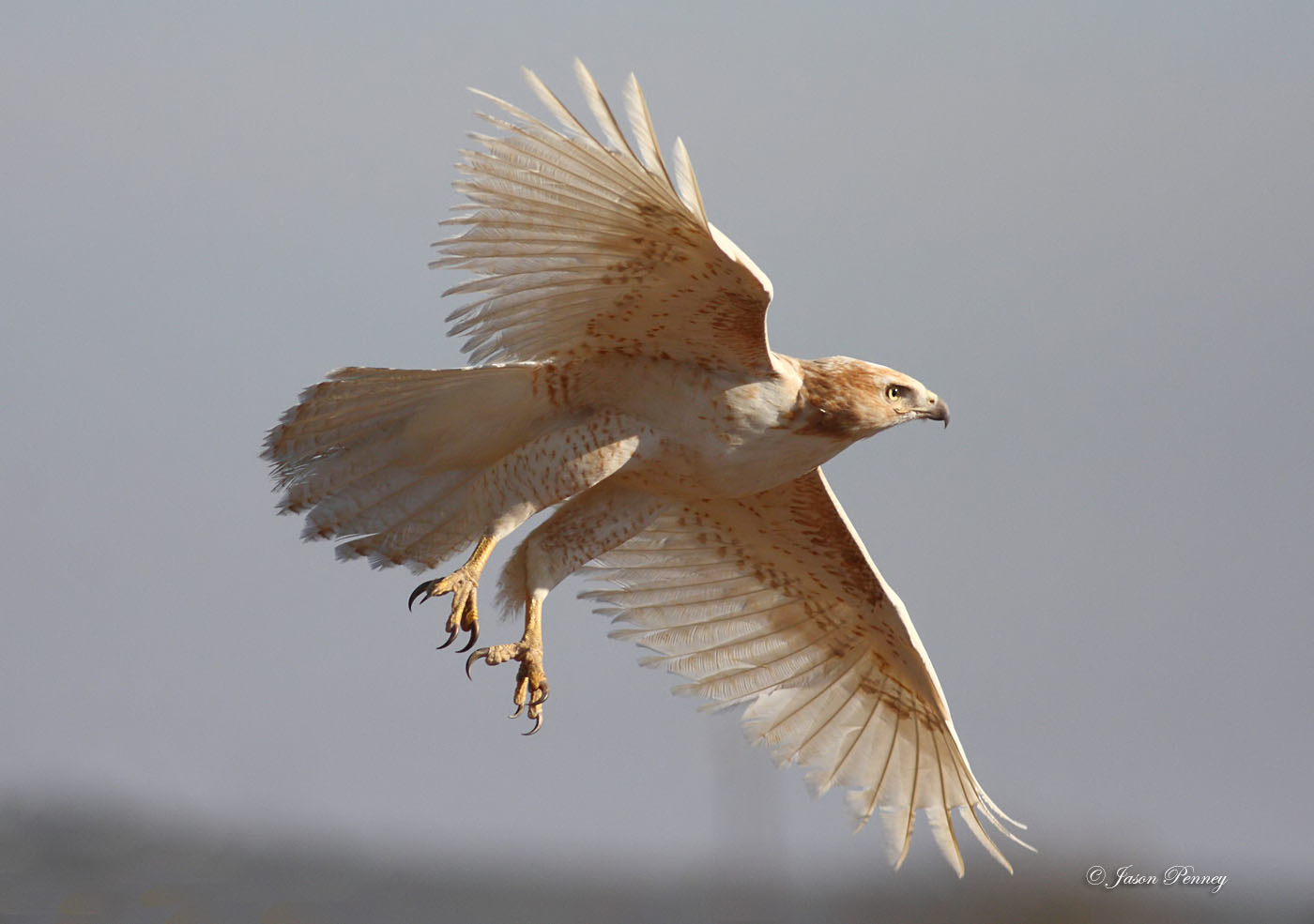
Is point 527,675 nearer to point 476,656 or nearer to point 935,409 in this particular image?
point 476,656

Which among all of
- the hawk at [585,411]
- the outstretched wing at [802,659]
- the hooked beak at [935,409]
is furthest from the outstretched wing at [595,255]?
the outstretched wing at [802,659]

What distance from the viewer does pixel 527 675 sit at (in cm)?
1024

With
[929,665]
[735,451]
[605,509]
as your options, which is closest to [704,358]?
[735,451]

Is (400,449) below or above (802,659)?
above

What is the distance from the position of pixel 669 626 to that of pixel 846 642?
1.18 meters

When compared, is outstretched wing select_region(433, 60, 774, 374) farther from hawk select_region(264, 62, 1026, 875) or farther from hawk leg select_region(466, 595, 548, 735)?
hawk leg select_region(466, 595, 548, 735)

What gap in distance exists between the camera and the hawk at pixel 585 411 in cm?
924

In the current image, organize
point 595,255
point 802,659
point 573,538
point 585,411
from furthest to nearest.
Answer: point 802,659
point 573,538
point 585,411
point 595,255

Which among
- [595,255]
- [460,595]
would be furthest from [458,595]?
[595,255]

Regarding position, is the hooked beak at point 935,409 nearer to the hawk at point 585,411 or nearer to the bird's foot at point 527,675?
the hawk at point 585,411

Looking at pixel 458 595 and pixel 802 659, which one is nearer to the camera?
pixel 458 595

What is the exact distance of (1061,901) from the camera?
206 ft

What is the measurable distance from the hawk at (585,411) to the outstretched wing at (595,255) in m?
0.01

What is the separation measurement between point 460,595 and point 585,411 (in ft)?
3.97
